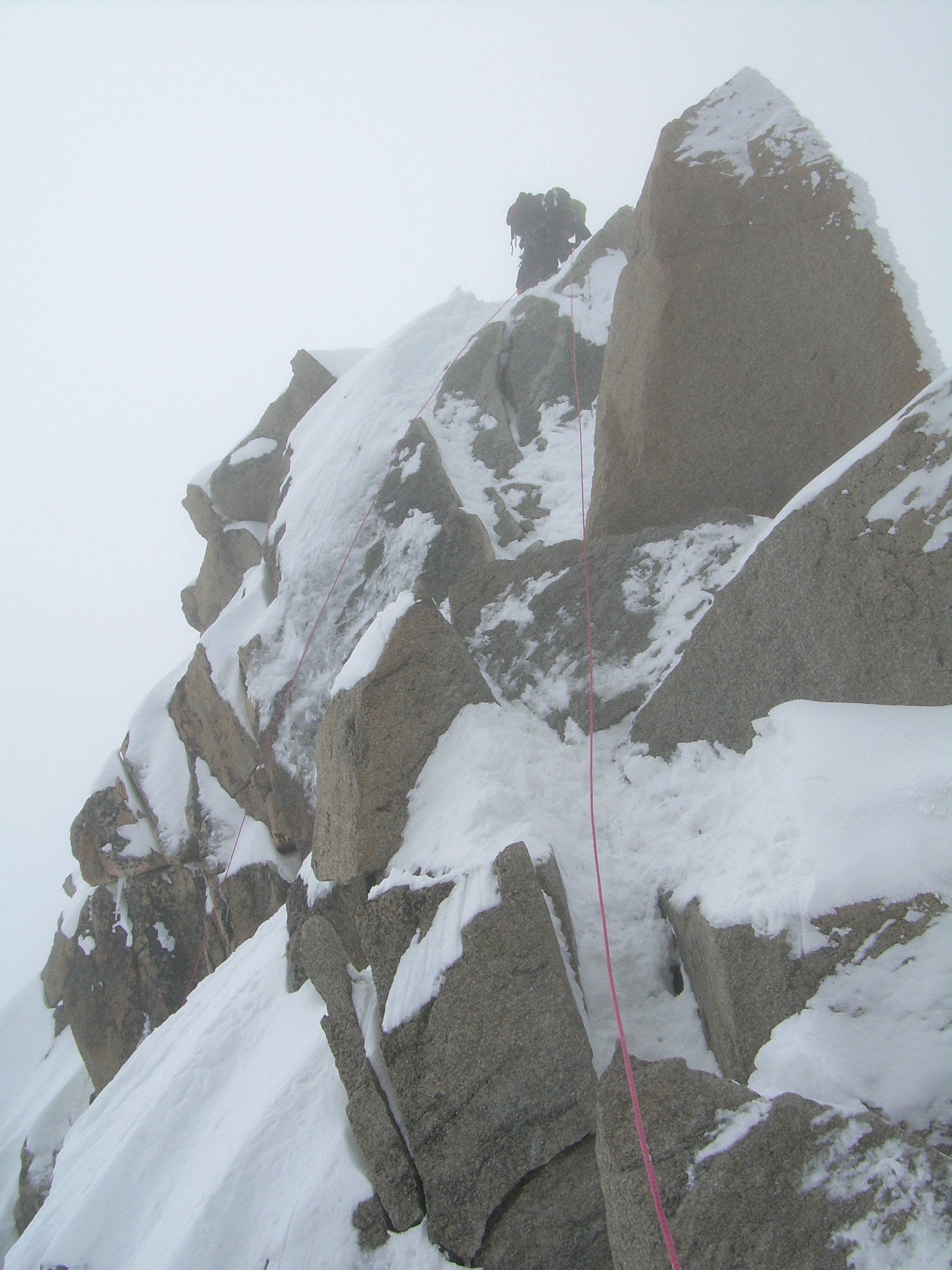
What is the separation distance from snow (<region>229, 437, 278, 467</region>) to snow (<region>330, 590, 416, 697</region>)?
24.2 ft

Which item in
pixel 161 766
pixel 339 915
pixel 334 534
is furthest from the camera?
pixel 161 766

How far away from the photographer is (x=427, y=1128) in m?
3.48

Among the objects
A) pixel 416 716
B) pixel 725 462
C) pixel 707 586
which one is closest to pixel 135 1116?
pixel 416 716

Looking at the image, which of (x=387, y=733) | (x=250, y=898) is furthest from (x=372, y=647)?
(x=250, y=898)

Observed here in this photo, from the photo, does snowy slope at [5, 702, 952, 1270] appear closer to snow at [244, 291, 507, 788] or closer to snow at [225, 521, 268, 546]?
snow at [244, 291, 507, 788]

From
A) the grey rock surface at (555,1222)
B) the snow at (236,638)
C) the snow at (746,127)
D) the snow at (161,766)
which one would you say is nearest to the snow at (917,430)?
the snow at (746,127)

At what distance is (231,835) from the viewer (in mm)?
9070

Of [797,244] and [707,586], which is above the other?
[797,244]

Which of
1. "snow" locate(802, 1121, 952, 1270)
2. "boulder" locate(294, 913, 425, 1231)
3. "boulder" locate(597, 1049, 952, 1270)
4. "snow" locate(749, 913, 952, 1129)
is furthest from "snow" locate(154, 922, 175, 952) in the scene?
"snow" locate(802, 1121, 952, 1270)

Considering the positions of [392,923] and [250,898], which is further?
[250,898]

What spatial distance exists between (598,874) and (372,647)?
7.35 ft

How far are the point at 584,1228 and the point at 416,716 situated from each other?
2.84 meters

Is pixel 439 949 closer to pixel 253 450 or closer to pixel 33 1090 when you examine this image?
pixel 253 450

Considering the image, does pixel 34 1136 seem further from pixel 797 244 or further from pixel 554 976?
pixel 797 244
